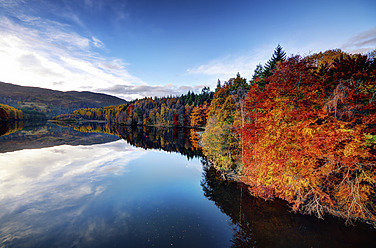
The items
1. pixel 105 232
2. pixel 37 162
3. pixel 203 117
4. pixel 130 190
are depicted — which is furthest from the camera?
pixel 203 117

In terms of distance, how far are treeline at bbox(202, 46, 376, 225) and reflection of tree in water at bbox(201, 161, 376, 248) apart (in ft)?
3.25

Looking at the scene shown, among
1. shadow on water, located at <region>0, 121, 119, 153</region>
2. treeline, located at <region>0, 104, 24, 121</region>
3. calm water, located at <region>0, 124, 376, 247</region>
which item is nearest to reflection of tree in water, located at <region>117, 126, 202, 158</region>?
shadow on water, located at <region>0, 121, 119, 153</region>

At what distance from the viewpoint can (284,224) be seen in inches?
499

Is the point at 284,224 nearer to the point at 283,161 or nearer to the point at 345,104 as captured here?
the point at 283,161

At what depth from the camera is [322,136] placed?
11.3 metres

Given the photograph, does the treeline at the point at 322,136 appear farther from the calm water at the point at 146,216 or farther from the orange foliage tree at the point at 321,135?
the calm water at the point at 146,216

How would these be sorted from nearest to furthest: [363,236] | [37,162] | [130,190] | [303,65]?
[363,236]
[303,65]
[130,190]
[37,162]

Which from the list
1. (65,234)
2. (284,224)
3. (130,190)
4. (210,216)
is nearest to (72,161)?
(130,190)

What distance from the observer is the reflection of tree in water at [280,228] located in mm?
10844

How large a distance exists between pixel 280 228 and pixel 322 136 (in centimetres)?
775

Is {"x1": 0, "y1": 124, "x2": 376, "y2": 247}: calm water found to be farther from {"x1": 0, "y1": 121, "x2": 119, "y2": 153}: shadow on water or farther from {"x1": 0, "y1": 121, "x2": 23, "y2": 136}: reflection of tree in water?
{"x1": 0, "y1": 121, "x2": 23, "y2": 136}: reflection of tree in water

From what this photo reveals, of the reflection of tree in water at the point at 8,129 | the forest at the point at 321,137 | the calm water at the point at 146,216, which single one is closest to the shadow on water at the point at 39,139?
the reflection of tree in water at the point at 8,129

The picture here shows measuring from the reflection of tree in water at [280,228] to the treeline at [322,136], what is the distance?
990 mm

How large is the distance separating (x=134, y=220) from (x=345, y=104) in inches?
751
